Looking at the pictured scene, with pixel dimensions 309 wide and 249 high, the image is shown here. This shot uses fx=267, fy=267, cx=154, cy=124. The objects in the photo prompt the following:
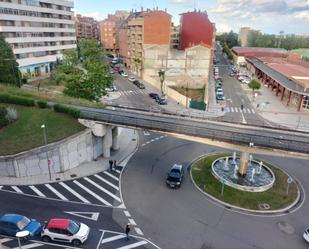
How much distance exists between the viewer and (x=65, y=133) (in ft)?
108

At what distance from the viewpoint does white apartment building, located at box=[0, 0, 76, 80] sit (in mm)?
71000

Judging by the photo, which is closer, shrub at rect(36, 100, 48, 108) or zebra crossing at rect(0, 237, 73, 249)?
zebra crossing at rect(0, 237, 73, 249)

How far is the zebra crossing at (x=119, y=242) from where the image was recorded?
21219 mm

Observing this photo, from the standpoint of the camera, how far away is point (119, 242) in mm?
21609

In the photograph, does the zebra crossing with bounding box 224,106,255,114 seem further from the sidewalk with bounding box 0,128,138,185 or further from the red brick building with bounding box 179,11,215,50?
the red brick building with bounding box 179,11,215,50

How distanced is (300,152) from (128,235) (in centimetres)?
1784

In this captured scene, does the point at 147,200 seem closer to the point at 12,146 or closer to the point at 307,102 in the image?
the point at 12,146

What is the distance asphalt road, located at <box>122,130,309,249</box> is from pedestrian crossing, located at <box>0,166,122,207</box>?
143cm

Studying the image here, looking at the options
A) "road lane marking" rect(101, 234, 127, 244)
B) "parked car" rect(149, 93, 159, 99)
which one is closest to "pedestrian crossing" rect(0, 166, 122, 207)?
"road lane marking" rect(101, 234, 127, 244)

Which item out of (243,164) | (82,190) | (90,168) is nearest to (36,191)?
(82,190)

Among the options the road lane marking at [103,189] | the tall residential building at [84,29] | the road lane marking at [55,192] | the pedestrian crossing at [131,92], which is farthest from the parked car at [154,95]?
the tall residential building at [84,29]

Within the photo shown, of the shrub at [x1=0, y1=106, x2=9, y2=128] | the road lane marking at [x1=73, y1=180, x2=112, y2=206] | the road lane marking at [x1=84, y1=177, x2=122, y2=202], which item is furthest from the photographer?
the shrub at [x1=0, y1=106, x2=9, y2=128]

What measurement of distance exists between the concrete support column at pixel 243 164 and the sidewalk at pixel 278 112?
843 inches

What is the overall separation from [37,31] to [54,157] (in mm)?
64303
